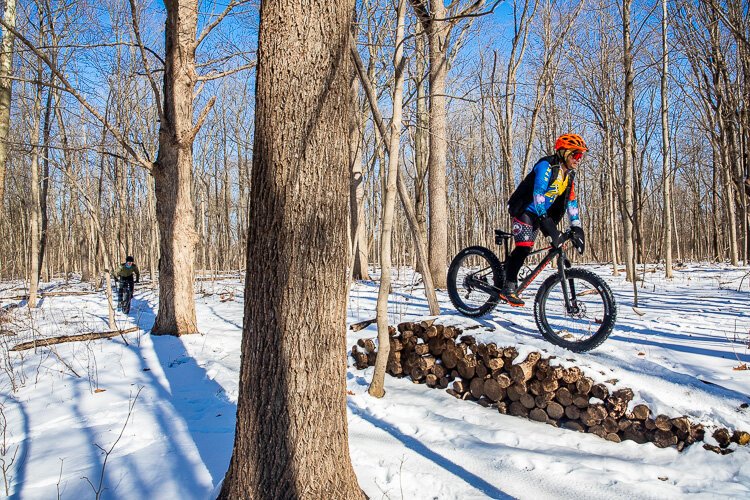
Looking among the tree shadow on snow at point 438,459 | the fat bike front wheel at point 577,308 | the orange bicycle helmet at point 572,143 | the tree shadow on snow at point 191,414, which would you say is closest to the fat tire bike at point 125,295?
the tree shadow on snow at point 191,414

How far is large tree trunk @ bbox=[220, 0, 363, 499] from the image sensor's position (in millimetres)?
1969

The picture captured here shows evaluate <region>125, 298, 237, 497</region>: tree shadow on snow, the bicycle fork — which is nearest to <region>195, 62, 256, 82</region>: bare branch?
<region>125, 298, 237, 497</region>: tree shadow on snow

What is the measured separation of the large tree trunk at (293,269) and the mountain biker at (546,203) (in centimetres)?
263

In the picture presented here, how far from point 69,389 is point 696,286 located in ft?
33.9

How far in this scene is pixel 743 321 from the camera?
4.96m

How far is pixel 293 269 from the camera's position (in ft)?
6.44

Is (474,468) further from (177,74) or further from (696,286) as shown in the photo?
(696,286)

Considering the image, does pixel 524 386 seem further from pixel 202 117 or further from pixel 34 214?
pixel 34 214

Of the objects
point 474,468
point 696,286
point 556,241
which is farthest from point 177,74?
point 696,286

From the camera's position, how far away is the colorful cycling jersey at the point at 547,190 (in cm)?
401

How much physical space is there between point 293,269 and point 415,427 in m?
2.07

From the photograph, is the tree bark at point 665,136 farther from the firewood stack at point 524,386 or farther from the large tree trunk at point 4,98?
the large tree trunk at point 4,98

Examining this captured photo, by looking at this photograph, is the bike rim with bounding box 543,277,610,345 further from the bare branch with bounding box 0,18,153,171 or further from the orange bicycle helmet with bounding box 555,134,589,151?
the bare branch with bounding box 0,18,153,171

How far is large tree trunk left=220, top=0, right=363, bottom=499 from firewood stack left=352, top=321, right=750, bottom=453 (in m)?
2.12
